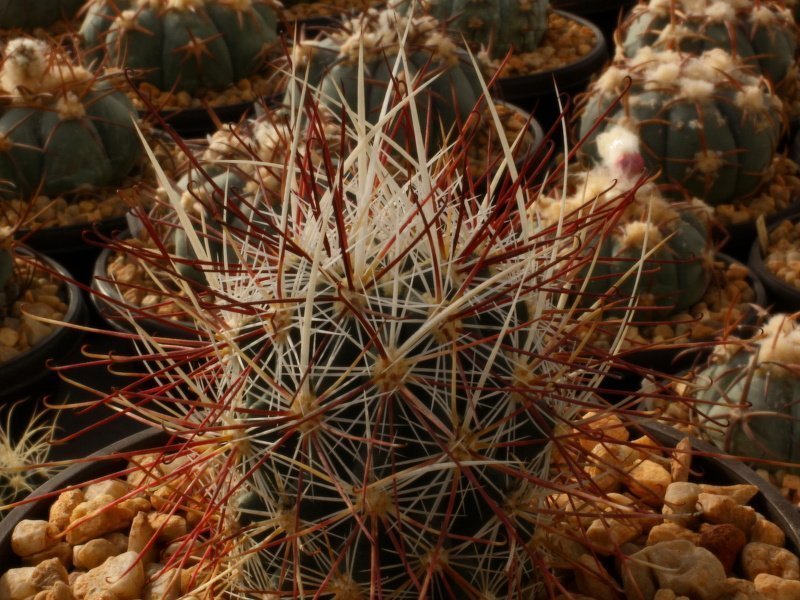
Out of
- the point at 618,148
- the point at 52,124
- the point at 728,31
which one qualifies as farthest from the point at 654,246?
the point at 52,124

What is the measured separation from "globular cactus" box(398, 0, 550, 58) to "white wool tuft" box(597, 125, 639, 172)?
2.80ft

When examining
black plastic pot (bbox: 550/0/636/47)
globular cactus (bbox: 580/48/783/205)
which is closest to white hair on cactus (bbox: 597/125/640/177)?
globular cactus (bbox: 580/48/783/205)

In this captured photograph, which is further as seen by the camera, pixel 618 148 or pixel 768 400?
pixel 618 148

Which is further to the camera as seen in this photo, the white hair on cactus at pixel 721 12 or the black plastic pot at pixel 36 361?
the white hair on cactus at pixel 721 12

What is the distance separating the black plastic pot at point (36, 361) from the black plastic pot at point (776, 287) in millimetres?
1189

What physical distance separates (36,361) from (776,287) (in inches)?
49.0

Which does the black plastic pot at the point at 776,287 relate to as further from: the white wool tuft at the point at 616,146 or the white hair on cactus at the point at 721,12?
the white hair on cactus at the point at 721,12

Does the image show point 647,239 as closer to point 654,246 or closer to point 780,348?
point 654,246

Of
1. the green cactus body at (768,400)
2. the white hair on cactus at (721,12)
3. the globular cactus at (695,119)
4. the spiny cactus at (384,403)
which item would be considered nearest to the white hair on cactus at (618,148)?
the globular cactus at (695,119)

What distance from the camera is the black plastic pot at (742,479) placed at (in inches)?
44.6

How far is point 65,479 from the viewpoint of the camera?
3.87 ft

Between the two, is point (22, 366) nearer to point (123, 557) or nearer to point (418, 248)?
point (123, 557)

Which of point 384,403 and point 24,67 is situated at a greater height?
point 384,403

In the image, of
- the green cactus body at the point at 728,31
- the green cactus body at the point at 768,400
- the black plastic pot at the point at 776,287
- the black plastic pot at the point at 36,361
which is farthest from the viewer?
the green cactus body at the point at 728,31
